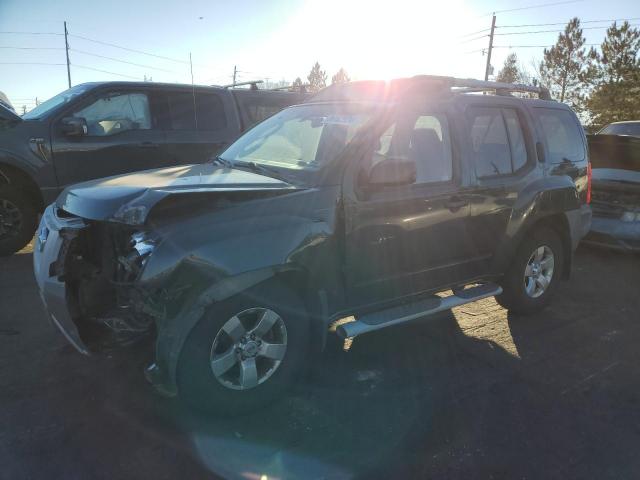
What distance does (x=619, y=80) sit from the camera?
2550cm

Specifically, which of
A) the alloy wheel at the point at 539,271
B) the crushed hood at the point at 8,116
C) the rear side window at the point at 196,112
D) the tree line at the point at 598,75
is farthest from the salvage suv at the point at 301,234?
the tree line at the point at 598,75

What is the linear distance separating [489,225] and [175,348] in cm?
269

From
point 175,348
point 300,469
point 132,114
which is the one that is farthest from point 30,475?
point 132,114

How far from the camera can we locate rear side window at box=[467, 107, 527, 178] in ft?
12.6

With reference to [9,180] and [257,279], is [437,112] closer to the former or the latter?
[257,279]

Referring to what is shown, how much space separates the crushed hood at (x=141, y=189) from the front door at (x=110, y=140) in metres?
3.08

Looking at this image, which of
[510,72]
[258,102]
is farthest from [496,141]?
[510,72]

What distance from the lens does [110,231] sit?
9.71 feet

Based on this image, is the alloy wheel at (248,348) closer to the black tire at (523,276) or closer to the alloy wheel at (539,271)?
the black tire at (523,276)

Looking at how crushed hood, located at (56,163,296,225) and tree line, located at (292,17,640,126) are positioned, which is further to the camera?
tree line, located at (292,17,640,126)

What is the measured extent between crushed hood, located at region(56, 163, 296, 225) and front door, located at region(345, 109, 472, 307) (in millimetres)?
612

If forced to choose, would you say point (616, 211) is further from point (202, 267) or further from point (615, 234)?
point (202, 267)

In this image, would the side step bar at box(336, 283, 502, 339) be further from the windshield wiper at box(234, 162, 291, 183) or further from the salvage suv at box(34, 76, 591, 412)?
the windshield wiper at box(234, 162, 291, 183)

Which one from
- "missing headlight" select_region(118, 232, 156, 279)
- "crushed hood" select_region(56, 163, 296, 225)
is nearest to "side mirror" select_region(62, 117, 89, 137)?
"crushed hood" select_region(56, 163, 296, 225)
